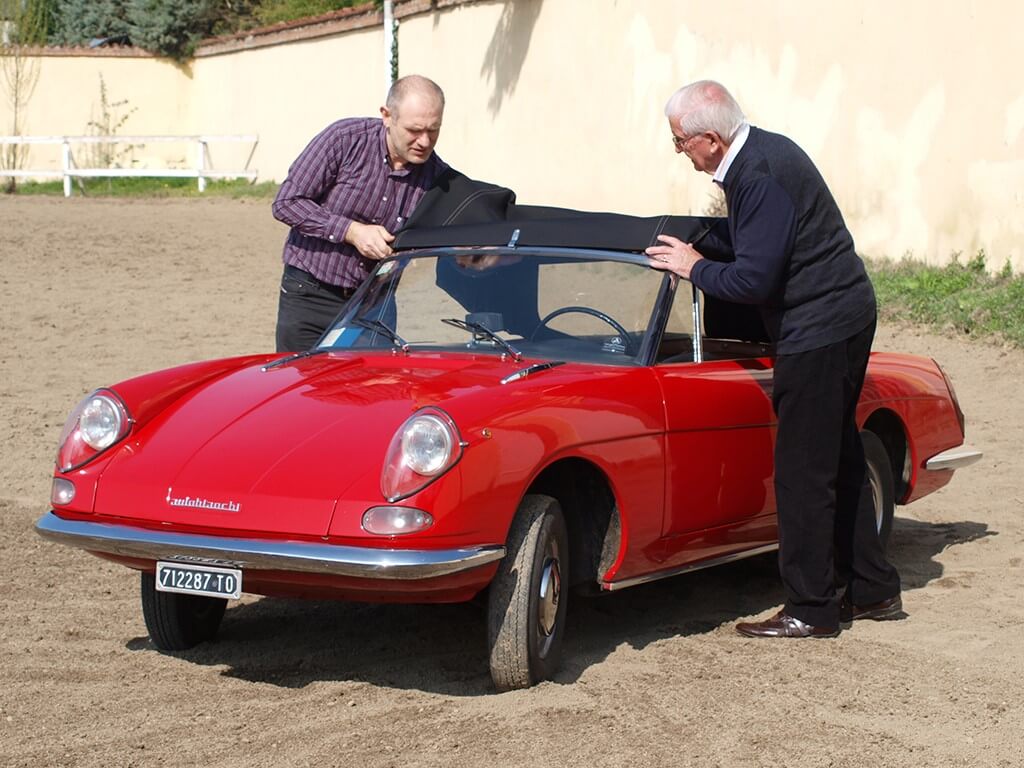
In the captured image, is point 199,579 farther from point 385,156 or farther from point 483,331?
point 385,156

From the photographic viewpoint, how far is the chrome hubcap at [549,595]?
4.96m

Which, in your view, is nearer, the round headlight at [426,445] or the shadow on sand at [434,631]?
the round headlight at [426,445]

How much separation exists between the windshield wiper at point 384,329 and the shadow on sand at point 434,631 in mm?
1025

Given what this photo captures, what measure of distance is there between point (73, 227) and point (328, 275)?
14534 mm

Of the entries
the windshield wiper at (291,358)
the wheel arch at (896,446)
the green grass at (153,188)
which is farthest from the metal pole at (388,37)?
the windshield wiper at (291,358)

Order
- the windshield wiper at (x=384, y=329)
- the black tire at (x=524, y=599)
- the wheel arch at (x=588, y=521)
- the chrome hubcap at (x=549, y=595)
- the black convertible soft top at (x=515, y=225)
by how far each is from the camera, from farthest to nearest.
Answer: the black convertible soft top at (x=515, y=225)
the windshield wiper at (x=384, y=329)
the wheel arch at (x=588, y=521)
the chrome hubcap at (x=549, y=595)
the black tire at (x=524, y=599)

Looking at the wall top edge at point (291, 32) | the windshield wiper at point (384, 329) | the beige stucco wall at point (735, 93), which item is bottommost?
the windshield wiper at point (384, 329)

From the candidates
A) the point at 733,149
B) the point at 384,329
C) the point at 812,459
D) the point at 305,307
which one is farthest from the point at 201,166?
the point at 812,459

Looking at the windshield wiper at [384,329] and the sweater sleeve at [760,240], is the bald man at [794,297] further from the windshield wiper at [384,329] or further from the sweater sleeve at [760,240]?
the windshield wiper at [384,329]

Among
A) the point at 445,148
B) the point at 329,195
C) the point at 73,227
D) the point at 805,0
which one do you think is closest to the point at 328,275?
the point at 329,195

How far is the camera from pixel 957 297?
1262 cm

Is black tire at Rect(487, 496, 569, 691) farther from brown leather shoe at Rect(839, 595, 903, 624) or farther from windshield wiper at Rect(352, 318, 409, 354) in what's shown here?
brown leather shoe at Rect(839, 595, 903, 624)

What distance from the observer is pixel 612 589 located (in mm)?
5309

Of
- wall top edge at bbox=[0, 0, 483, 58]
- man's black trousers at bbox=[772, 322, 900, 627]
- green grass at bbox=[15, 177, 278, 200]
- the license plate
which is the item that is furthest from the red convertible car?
green grass at bbox=[15, 177, 278, 200]
